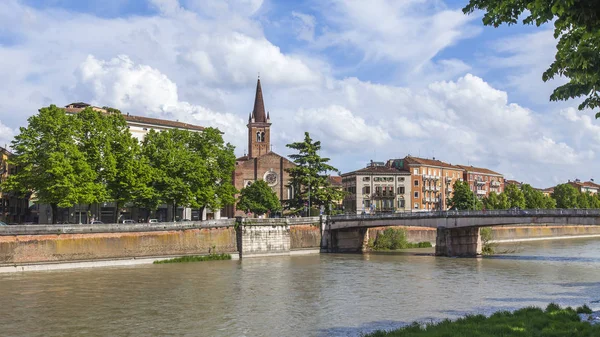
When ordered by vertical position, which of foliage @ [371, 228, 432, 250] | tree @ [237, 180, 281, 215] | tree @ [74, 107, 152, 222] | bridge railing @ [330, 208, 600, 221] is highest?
tree @ [74, 107, 152, 222]

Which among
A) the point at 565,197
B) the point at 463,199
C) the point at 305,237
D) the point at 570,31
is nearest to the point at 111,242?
the point at 305,237

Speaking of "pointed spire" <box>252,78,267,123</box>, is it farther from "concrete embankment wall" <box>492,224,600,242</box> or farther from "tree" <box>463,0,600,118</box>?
"tree" <box>463,0,600,118</box>

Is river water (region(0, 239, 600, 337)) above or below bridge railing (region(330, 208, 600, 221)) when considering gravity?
below

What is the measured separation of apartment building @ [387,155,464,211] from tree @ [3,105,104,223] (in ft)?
245

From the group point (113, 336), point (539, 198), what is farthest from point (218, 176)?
point (539, 198)

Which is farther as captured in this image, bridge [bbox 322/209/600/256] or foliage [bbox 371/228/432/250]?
foliage [bbox 371/228/432/250]

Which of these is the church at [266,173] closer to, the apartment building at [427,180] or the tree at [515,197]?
the apartment building at [427,180]

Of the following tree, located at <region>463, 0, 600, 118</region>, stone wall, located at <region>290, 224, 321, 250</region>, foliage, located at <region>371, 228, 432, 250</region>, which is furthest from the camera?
foliage, located at <region>371, 228, 432, 250</region>

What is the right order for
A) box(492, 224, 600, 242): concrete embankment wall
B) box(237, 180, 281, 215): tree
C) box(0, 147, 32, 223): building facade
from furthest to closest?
box(492, 224, 600, 242): concrete embankment wall → box(237, 180, 281, 215): tree → box(0, 147, 32, 223): building facade

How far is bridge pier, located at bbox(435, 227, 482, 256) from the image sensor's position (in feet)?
220

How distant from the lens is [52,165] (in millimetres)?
55250

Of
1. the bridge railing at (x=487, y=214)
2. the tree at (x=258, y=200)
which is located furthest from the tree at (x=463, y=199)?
the bridge railing at (x=487, y=214)

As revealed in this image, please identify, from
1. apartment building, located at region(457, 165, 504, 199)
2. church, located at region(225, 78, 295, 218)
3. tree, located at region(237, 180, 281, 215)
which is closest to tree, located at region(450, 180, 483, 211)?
apartment building, located at region(457, 165, 504, 199)

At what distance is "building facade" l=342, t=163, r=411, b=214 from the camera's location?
117875 millimetres
